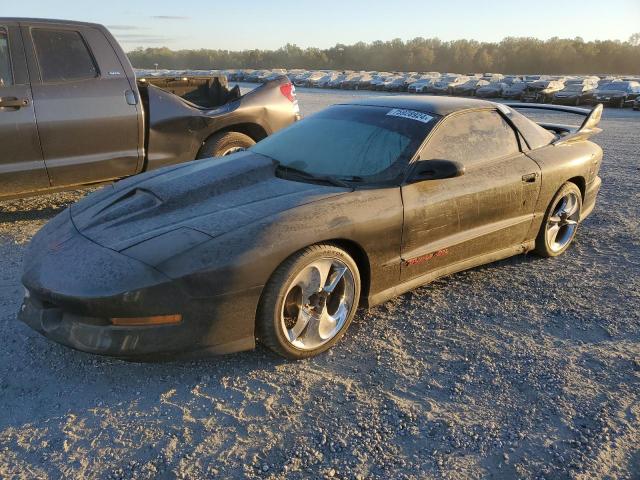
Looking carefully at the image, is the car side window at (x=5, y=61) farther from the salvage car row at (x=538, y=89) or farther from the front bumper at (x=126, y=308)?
the salvage car row at (x=538, y=89)

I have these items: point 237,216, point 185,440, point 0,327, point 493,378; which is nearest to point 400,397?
point 493,378

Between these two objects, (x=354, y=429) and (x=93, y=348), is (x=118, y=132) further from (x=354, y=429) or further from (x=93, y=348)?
(x=354, y=429)

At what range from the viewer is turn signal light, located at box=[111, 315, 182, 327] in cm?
254

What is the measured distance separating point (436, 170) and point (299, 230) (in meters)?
1.04

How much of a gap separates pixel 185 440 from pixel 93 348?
64cm

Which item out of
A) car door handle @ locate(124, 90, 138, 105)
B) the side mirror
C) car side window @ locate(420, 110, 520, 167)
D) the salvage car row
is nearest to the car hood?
the side mirror

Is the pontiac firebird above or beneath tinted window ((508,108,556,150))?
beneath

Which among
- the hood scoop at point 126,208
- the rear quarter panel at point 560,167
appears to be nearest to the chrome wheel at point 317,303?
the hood scoop at point 126,208

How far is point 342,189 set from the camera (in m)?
3.26

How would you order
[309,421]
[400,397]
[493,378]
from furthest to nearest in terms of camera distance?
[493,378] → [400,397] → [309,421]

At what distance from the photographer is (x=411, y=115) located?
381 centimetres

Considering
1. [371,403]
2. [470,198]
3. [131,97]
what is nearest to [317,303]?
[371,403]

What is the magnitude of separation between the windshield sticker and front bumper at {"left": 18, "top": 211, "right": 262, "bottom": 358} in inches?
71.0

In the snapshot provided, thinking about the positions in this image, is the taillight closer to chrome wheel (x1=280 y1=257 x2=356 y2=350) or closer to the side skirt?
the side skirt
